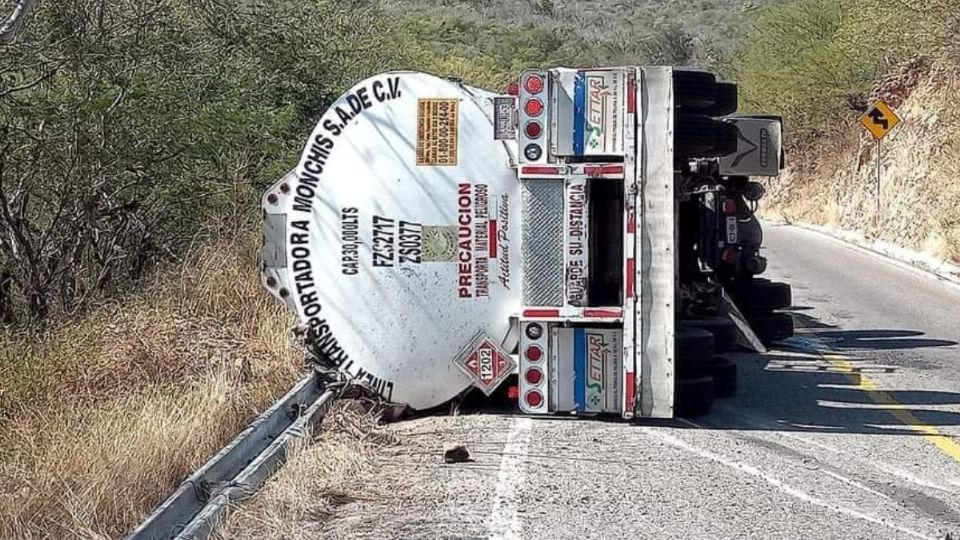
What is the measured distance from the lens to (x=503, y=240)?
8.45m

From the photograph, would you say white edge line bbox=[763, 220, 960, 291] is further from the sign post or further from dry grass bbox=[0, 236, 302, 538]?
dry grass bbox=[0, 236, 302, 538]

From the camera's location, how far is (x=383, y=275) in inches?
337

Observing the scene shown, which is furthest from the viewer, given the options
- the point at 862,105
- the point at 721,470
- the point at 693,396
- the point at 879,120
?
the point at 862,105

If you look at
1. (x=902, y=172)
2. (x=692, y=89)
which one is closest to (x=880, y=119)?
(x=902, y=172)

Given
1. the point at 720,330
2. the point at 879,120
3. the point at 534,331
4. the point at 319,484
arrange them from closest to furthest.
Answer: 1. the point at 319,484
2. the point at 534,331
3. the point at 720,330
4. the point at 879,120

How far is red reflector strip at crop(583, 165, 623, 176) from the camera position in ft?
26.8

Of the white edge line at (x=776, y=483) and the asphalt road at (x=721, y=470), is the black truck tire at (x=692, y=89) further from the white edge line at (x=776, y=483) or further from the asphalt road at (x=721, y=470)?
the white edge line at (x=776, y=483)

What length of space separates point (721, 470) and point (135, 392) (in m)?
3.74

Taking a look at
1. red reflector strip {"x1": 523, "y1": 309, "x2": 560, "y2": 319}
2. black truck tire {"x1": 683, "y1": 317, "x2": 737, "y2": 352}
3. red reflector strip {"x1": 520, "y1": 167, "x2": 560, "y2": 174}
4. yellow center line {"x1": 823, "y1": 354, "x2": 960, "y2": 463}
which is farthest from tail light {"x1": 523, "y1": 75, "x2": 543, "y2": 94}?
yellow center line {"x1": 823, "y1": 354, "x2": 960, "y2": 463}

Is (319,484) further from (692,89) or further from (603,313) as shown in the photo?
(692,89)

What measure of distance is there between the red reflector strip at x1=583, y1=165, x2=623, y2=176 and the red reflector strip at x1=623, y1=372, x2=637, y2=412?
1258 millimetres

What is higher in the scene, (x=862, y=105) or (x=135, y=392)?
(x=862, y=105)

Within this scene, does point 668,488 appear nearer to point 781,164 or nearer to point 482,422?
point 482,422

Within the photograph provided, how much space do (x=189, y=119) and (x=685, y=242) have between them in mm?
4908
